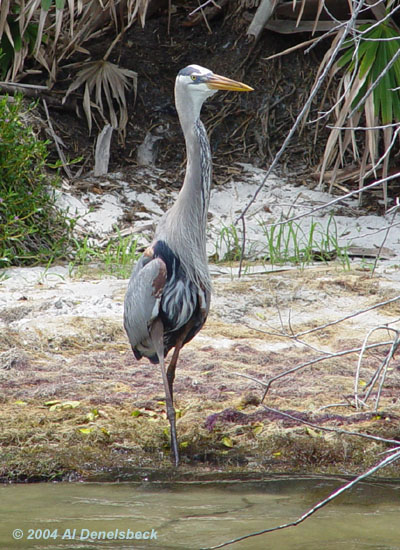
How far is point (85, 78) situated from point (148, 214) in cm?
159

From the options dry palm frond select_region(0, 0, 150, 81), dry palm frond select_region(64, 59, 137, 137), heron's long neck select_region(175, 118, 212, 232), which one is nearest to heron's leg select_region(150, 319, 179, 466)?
heron's long neck select_region(175, 118, 212, 232)

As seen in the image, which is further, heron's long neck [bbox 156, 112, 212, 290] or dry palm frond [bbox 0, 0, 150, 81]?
dry palm frond [bbox 0, 0, 150, 81]

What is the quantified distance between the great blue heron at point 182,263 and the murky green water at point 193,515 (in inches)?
25.8

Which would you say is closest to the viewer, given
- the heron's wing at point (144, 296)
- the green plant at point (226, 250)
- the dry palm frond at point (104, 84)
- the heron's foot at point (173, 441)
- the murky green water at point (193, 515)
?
Answer: the murky green water at point (193, 515)

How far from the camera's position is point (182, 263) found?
3.93 m

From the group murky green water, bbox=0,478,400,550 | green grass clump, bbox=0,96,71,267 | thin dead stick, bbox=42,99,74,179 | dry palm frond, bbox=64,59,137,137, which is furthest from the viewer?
dry palm frond, bbox=64,59,137,137

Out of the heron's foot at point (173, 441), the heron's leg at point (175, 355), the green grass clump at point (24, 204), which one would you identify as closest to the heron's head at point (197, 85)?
the heron's leg at point (175, 355)

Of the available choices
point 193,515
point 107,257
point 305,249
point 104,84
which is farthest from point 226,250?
point 193,515

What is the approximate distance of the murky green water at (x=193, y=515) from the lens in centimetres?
278

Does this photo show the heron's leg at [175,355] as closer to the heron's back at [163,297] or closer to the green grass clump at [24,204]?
the heron's back at [163,297]

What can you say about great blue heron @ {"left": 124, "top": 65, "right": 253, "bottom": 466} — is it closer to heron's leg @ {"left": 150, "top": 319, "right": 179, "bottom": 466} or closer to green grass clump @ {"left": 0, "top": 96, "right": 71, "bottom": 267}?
heron's leg @ {"left": 150, "top": 319, "right": 179, "bottom": 466}

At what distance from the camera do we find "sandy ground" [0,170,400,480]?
12.0 feet

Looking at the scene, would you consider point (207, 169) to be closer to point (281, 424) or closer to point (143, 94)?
point (281, 424)

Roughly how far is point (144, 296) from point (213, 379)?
37.4 inches
